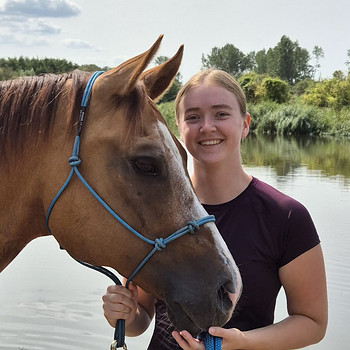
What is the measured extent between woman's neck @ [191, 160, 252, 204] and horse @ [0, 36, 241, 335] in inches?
15.9

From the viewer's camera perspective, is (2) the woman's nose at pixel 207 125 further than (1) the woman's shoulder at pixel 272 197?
Yes

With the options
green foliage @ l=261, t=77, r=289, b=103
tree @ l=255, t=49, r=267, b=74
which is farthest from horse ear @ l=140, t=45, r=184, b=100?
tree @ l=255, t=49, r=267, b=74

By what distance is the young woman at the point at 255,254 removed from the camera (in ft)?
7.13

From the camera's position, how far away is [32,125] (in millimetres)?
2039

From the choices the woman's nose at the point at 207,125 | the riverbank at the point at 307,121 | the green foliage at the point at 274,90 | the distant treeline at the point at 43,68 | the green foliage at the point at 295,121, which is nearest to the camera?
the woman's nose at the point at 207,125

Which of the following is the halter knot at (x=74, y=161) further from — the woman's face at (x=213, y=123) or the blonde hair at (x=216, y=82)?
the blonde hair at (x=216, y=82)

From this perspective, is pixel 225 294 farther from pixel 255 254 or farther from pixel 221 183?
pixel 221 183

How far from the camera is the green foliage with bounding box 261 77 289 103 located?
147 ft

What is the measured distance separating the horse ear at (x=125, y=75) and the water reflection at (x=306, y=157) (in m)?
12.5

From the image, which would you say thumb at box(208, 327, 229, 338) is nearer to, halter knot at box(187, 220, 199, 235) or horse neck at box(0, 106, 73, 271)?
halter knot at box(187, 220, 199, 235)

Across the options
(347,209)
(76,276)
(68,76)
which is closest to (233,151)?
(68,76)

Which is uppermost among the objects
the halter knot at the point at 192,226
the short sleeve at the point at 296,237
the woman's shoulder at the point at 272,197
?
the woman's shoulder at the point at 272,197

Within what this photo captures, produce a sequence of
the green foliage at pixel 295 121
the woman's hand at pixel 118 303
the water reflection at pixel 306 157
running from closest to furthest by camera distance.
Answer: the woman's hand at pixel 118 303
the water reflection at pixel 306 157
the green foliage at pixel 295 121

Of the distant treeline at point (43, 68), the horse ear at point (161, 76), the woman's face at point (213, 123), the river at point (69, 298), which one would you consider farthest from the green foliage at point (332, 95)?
the horse ear at point (161, 76)
